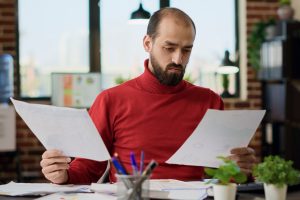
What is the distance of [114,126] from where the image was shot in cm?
201

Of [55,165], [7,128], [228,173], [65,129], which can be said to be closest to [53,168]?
[55,165]

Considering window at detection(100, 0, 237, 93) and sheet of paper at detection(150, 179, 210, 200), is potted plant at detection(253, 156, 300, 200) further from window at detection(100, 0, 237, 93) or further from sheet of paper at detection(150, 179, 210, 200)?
window at detection(100, 0, 237, 93)

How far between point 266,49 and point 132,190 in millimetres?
3935

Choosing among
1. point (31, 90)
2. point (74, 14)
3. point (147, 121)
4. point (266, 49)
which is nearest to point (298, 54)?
point (266, 49)

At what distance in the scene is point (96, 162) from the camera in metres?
1.92

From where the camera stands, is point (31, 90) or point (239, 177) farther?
point (31, 90)

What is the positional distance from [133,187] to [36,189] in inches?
18.0

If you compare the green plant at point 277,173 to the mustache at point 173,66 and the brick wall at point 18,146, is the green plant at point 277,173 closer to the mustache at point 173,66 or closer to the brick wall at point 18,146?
the mustache at point 173,66

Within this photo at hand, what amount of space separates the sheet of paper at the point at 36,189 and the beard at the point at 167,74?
510 mm

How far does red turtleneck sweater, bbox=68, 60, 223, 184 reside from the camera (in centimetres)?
192

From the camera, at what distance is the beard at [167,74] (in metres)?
1.95

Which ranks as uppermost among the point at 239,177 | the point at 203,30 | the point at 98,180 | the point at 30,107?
the point at 203,30

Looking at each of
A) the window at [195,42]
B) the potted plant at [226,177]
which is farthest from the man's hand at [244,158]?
the window at [195,42]

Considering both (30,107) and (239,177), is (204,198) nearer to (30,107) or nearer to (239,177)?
(239,177)
